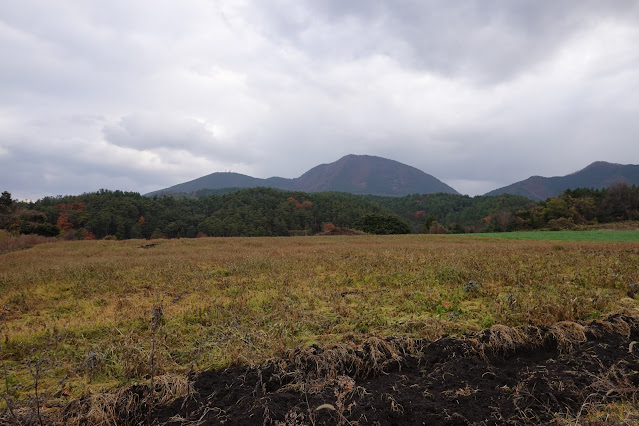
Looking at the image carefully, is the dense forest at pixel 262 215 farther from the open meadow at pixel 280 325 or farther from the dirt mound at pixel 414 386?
the dirt mound at pixel 414 386

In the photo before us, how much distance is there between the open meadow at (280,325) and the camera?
12.1 ft

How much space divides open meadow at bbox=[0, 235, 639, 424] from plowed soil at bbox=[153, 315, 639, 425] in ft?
0.13

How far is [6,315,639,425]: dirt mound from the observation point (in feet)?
10.8

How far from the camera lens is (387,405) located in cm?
346

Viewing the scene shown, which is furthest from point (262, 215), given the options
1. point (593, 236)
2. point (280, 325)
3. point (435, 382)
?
point (435, 382)

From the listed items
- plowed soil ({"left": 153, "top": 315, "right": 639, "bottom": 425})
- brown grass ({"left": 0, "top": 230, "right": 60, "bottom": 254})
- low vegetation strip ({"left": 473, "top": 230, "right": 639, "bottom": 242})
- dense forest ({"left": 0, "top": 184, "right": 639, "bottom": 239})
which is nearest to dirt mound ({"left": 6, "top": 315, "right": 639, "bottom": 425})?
plowed soil ({"left": 153, "top": 315, "right": 639, "bottom": 425})

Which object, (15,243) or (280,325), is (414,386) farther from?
(15,243)

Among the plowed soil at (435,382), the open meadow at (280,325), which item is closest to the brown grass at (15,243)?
the open meadow at (280,325)

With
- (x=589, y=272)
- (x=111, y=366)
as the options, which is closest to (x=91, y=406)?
(x=111, y=366)

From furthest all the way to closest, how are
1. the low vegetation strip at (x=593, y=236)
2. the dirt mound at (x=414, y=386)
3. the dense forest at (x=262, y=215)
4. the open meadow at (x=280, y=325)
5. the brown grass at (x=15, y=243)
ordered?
the dense forest at (x=262, y=215), the low vegetation strip at (x=593, y=236), the brown grass at (x=15, y=243), the open meadow at (x=280, y=325), the dirt mound at (x=414, y=386)

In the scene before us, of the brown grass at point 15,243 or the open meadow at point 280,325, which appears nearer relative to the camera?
the open meadow at point 280,325

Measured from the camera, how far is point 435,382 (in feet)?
13.0

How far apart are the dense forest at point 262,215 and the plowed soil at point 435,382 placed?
6603 centimetres

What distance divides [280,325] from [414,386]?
285cm
